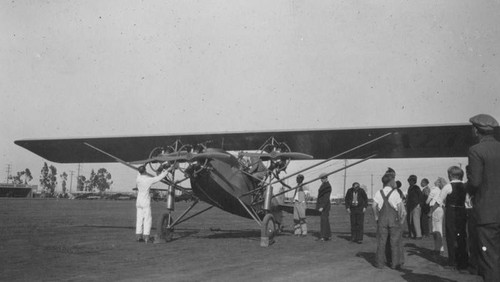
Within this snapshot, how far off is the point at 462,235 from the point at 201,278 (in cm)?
503

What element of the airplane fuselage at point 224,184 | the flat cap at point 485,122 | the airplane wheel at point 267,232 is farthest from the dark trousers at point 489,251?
the airplane fuselage at point 224,184

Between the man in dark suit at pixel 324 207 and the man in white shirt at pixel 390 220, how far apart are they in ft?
17.9

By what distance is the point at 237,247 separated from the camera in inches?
456

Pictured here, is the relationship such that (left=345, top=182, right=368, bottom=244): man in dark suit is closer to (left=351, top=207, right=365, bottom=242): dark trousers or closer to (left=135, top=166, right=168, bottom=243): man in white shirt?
(left=351, top=207, right=365, bottom=242): dark trousers

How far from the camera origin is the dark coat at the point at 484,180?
420cm

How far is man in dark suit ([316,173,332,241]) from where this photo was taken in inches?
557

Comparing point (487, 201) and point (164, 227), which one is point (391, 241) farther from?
point (164, 227)

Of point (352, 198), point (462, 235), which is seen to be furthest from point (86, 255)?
point (352, 198)

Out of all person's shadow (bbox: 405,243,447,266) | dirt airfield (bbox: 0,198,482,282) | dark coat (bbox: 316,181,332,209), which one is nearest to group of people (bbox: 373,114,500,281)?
person's shadow (bbox: 405,243,447,266)

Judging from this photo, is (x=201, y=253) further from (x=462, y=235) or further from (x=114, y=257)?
(x=462, y=235)

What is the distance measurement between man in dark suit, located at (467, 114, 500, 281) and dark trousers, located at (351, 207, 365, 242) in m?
9.62

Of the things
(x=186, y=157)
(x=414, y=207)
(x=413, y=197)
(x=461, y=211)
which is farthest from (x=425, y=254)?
(x=186, y=157)

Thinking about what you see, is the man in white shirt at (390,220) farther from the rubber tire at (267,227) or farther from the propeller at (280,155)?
the propeller at (280,155)

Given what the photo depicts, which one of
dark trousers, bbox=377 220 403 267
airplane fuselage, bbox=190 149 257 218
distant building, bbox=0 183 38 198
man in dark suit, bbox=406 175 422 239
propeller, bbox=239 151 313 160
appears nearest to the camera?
dark trousers, bbox=377 220 403 267
